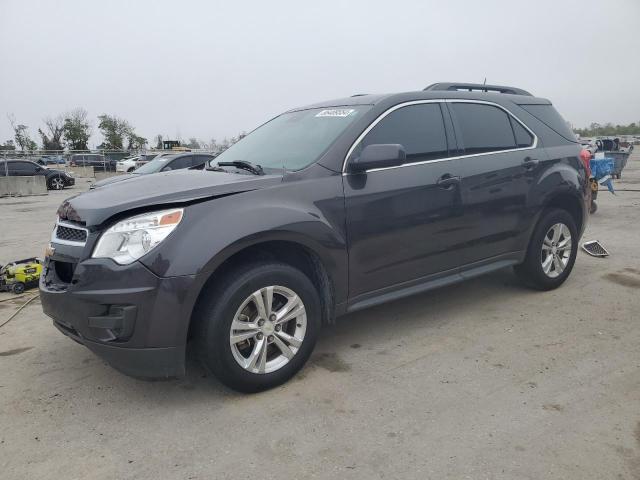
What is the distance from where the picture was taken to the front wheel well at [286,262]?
113 inches

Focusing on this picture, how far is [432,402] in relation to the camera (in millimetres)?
2869

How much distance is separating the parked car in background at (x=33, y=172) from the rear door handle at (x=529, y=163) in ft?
74.4

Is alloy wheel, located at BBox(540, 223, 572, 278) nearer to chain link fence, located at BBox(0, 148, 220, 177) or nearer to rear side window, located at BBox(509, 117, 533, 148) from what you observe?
rear side window, located at BBox(509, 117, 533, 148)

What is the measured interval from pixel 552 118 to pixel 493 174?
1.27 m

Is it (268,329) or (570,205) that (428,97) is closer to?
(570,205)

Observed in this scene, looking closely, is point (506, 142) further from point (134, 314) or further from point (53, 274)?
point (53, 274)

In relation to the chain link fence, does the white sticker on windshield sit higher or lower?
lower

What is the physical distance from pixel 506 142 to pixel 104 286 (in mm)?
3407

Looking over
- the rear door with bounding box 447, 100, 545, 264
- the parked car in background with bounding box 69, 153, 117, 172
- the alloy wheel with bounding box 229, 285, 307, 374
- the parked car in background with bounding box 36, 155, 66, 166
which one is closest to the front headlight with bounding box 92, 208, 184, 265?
the alloy wheel with bounding box 229, 285, 307, 374

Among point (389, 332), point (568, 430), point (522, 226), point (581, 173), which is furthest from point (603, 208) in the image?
point (568, 430)

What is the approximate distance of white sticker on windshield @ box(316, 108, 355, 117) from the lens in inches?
145

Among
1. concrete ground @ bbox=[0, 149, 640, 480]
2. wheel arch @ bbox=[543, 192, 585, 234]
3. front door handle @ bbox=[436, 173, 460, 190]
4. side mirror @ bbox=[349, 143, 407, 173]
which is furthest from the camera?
wheel arch @ bbox=[543, 192, 585, 234]

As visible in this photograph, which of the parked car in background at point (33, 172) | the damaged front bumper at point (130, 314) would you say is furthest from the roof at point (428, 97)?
the parked car in background at point (33, 172)

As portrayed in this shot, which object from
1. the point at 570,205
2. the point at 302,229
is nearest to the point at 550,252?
the point at 570,205
